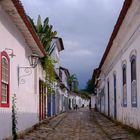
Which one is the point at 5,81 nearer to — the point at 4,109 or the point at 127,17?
the point at 4,109

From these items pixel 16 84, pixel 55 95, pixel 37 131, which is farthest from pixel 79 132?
pixel 55 95

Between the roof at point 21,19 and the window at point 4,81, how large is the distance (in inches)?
44.6

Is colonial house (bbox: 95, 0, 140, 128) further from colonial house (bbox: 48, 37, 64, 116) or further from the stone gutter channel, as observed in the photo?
colonial house (bbox: 48, 37, 64, 116)

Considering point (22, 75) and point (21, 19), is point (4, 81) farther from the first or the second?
point (22, 75)

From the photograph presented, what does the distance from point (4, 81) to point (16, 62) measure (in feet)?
7.51

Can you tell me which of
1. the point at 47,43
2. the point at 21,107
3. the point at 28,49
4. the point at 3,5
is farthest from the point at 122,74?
the point at 3,5

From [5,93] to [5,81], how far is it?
35cm

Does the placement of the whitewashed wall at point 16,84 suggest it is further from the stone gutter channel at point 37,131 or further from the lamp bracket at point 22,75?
the stone gutter channel at point 37,131

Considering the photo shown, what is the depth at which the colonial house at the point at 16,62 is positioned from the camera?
1085cm

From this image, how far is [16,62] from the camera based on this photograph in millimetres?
13375

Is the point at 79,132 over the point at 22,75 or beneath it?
beneath

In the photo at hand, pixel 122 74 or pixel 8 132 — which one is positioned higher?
pixel 122 74

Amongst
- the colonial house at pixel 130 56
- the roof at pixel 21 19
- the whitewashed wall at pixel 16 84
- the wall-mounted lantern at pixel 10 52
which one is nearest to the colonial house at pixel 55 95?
the colonial house at pixel 130 56

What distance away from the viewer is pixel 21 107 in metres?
14.5
